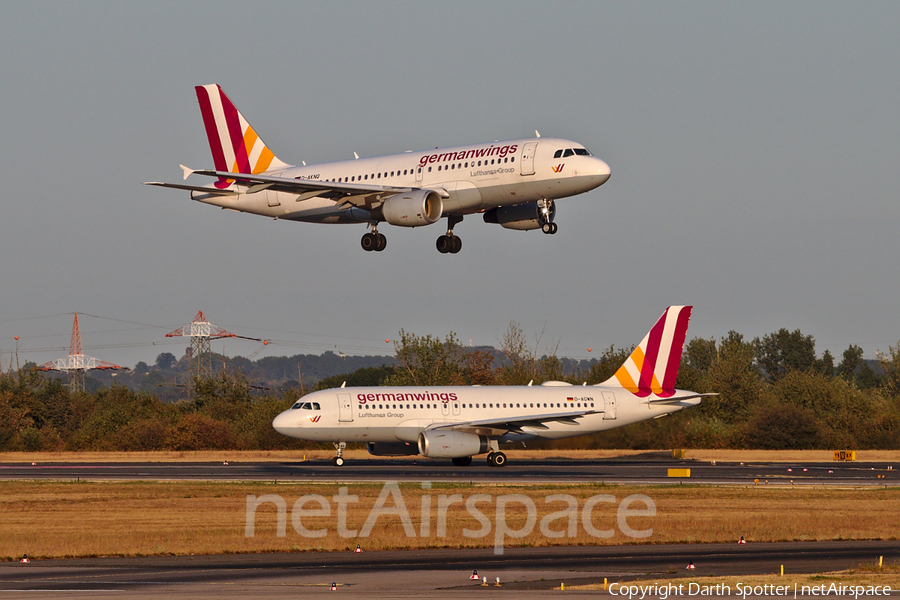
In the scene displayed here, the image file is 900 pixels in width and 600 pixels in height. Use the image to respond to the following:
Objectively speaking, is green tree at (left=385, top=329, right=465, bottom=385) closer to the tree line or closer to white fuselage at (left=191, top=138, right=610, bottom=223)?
the tree line

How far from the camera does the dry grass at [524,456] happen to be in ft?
222

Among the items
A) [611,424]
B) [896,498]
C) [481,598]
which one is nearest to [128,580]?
[481,598]

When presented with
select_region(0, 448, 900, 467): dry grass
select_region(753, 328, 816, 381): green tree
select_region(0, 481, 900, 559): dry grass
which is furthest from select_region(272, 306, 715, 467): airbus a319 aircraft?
select_region(753, 328, 816, 381): green tree

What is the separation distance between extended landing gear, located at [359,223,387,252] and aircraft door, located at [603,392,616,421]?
2315cm

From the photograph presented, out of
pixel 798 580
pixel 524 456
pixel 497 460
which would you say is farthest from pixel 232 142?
pixel 798 580

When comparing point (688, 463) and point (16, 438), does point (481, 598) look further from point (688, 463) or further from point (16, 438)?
point (16, 438)

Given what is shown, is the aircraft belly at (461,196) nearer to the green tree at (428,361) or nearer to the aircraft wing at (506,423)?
the aircraft wing at (506,423)

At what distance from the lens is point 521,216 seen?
136 feet

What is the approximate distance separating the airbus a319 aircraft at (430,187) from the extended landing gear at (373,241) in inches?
1.5

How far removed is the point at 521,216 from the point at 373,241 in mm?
5691

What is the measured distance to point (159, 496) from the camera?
4084cm

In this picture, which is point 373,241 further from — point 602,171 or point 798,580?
point 798,580

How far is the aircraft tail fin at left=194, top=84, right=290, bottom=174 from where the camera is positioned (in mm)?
48594

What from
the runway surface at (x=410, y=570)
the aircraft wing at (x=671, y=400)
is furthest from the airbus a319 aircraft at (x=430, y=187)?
the aircraft wing at (x=671, y=400)
